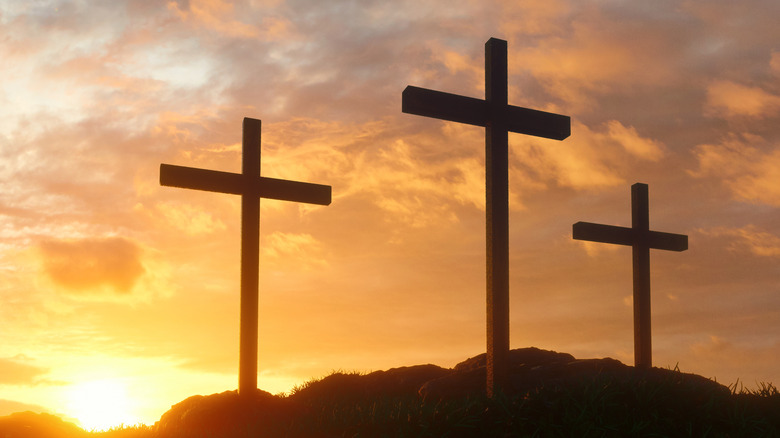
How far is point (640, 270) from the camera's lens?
51.6 ft

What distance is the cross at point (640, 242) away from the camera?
50.4 feet

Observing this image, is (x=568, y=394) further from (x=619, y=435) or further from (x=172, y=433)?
(x=172, y=433)

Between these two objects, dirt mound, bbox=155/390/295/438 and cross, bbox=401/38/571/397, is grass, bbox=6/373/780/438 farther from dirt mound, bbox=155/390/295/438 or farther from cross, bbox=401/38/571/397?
cross, bbox=401/38/571/397

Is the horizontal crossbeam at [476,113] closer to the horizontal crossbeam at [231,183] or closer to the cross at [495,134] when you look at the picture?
the cross at [495,134]

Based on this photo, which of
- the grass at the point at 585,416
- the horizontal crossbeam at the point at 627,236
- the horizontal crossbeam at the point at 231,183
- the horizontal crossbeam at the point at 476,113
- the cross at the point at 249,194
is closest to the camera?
the grass at the point at 585,416

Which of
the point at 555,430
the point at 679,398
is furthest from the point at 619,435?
the point at 679,398

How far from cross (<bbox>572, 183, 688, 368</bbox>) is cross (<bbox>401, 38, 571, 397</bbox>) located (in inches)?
127

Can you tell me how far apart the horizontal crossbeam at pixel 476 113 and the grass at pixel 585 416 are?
4.44 m

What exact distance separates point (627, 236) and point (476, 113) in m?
5.25

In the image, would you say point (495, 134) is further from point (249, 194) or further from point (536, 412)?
point (536, 412)

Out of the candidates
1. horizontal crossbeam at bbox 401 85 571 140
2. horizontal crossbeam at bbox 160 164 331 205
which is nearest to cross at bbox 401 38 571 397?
horizontal crossbeam at bbox 401 85 571 140

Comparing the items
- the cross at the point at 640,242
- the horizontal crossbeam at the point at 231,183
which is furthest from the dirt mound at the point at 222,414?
the cross at the point at 640,242

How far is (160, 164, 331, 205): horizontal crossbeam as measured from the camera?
13.3 meters

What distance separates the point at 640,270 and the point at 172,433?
29.9 ft
